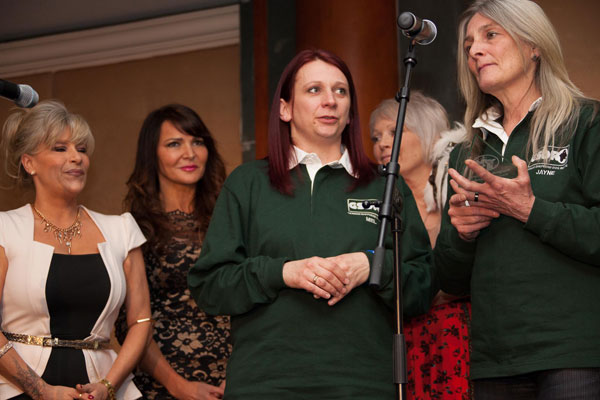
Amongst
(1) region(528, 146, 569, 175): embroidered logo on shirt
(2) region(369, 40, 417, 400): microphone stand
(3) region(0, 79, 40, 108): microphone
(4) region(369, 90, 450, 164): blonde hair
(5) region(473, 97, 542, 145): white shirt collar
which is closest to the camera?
(2) region(369, 40, 417, 400): microphone stand

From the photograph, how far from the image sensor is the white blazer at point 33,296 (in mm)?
2824

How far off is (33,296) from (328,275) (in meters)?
1.17

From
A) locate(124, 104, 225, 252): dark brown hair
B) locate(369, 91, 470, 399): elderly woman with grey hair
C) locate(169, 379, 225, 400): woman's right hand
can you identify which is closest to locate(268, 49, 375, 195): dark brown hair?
locate(369, 91, 470, 399): elderly woman with grey hair

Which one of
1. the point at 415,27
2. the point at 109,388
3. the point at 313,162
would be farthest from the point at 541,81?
the point at 109,388

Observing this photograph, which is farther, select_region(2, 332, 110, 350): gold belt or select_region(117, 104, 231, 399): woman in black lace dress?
select_region(117, 104, 231, 399): woman in black lace dress

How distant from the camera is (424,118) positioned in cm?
369

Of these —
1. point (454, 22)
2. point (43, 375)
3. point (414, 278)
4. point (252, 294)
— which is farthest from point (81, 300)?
point (454, 22)

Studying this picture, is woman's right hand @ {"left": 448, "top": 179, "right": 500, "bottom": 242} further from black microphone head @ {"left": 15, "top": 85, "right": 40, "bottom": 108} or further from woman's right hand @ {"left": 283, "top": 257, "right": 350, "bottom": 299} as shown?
black microphone head @ {"left": 15, "top": 85, "right": 40, "bottom": 108}

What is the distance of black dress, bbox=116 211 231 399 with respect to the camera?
130 inches

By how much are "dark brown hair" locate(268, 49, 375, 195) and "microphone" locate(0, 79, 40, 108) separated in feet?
2.75

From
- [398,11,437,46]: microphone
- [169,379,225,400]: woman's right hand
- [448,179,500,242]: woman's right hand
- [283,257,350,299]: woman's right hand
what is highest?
[398,11,437,46]: microphone

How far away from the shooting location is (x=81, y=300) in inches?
115

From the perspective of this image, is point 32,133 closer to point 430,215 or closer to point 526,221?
point 430,215

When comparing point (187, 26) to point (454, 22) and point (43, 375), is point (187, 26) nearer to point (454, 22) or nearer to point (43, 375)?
point (454, 22)
